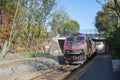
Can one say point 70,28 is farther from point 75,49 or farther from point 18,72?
point 18,72

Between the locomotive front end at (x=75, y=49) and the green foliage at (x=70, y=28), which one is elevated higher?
the green foliage at (x=70, y=28)

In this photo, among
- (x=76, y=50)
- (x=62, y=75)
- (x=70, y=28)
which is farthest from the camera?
(x=70, y=28)

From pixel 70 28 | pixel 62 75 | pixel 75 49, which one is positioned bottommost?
pixel 62 75

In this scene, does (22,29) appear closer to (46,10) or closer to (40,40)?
(46,10)

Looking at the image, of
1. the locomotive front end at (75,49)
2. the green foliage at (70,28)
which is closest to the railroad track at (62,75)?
the locomotive front end at (75,49)

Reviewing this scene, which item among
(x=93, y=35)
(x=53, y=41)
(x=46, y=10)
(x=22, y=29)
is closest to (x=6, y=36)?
(x=22, y=29)

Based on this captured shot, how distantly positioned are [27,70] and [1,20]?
24098mm

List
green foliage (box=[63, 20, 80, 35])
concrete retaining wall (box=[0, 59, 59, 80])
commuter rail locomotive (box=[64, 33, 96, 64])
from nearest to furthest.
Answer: concrete retaining wall (box=[0, 59, 59, 80])
commuter rail locomotive (box=[64, 33, 96, 64])
green foliage (box=[63, 20, 80, 35])

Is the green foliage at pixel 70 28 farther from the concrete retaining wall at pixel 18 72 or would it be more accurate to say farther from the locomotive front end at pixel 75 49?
the concrete retaining wall at pixel 18 72

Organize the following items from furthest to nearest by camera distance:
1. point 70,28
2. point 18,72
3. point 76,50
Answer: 1. point 70,28
2. point 76,50
3. point 18,72

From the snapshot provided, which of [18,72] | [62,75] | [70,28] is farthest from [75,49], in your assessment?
[70,28]

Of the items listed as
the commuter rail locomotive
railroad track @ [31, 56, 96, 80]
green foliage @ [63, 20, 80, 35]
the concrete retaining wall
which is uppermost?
green foliage @ [63, 20, 80, 35]

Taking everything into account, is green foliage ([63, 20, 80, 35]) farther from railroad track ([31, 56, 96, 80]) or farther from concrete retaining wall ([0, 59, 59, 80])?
railroad track ([31, 56, 96, 80])

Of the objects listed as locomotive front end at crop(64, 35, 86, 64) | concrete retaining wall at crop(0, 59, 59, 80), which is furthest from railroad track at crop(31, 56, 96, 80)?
locomotive front end at crop(64, 35, 86, 64)
